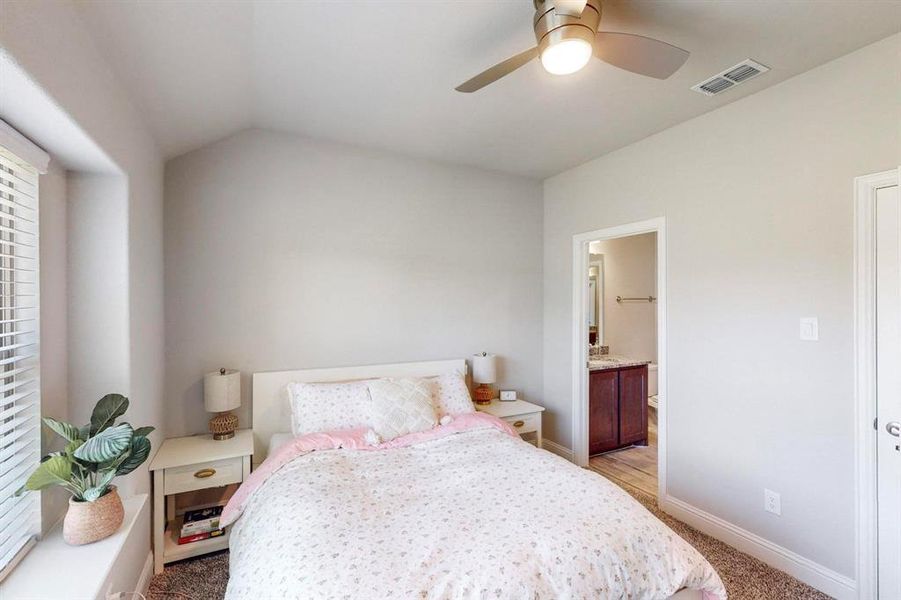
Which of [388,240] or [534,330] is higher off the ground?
[388,240]

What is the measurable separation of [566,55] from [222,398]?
8.35 feet

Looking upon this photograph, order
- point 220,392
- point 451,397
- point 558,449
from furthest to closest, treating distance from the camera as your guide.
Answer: point 558,449
point 451,397
point 220,392

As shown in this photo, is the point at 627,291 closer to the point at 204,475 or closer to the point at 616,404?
the point at 616,404

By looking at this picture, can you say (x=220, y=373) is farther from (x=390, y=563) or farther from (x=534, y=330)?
(x=534, y=330)

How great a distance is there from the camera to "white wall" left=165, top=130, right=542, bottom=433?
2686mm

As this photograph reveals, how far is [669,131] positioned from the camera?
2850 millimetres

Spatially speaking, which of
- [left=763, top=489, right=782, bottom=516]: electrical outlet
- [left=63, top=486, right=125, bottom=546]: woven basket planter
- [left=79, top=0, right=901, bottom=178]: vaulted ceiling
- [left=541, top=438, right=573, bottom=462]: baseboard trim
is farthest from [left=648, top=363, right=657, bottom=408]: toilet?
[left=63, top=486, right=125, bottom=546]: woven basket planter

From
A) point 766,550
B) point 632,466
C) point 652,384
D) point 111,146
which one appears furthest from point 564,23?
point 652,384

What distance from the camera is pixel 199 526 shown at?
2.35 m

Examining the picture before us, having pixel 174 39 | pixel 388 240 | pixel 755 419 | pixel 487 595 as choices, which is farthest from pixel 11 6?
pixel 755 419

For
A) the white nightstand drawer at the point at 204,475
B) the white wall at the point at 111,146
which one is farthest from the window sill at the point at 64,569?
the white nightstand drawer at the point at 204,475

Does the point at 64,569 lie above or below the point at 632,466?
above

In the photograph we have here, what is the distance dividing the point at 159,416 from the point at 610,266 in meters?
4.71

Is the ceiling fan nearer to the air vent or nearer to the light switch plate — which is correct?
the air vent
